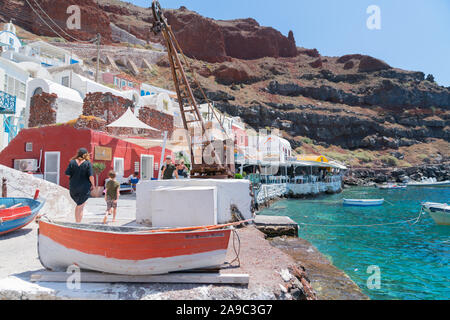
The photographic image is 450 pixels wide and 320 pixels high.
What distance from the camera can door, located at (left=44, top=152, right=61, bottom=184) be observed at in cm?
1295

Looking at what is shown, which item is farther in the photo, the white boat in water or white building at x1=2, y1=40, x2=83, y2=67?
the white boat in water

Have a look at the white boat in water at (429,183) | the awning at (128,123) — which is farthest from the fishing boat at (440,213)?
the white boat in water at (429,183)

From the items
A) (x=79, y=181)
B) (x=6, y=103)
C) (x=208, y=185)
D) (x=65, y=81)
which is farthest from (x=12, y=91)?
(x=208, y=185)

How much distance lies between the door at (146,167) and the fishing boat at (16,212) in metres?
10.7

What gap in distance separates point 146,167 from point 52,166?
18.0 feet

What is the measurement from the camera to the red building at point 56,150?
1270 cm

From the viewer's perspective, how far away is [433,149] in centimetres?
6938

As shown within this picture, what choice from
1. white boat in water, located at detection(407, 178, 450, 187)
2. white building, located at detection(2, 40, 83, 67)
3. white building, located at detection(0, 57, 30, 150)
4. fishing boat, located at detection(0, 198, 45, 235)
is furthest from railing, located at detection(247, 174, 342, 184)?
white building, located at detection(2, 40, 83, 67)

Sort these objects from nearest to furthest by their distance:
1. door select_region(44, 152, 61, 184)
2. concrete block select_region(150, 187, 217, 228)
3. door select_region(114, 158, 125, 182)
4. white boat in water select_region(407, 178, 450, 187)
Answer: concrete block select_region(150, 187, 217, 228) → door select_region(44, 152, 61, 184) → door select_region(114, 158, 125, 182) → white boat in water select_region(407, 178, 450, 187)

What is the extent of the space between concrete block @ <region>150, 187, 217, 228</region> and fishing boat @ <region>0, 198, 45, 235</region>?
294cm

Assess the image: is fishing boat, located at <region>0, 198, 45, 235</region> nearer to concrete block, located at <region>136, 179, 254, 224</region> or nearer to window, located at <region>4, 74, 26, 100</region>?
concrete block, located at <region>136, 179, 254, 224</region>

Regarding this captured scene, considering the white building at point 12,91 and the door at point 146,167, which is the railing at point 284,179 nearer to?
the door at point 146,167
